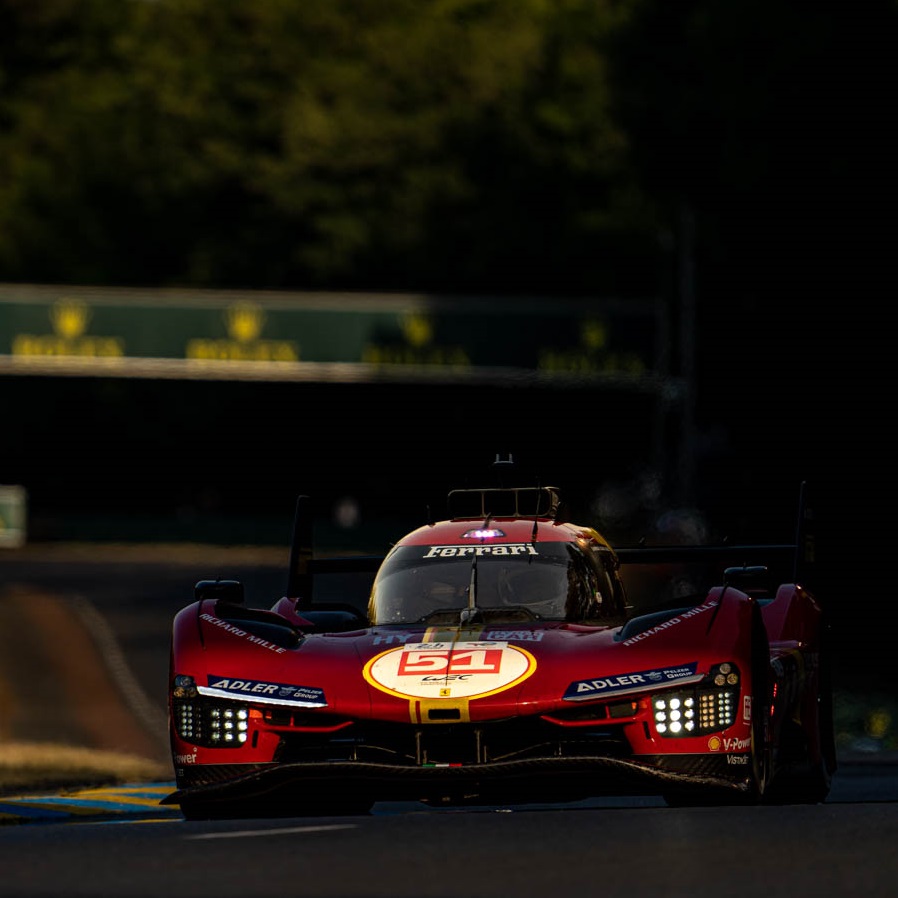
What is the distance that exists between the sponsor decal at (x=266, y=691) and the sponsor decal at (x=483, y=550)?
205cm

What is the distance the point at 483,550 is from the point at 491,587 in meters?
0.36

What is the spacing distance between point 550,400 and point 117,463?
715 inches

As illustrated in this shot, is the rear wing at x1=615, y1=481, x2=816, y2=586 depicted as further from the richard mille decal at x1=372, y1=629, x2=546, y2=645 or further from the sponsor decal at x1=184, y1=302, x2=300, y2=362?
the sponsor decal at x1=184, y1=302, x2=300, y2=362

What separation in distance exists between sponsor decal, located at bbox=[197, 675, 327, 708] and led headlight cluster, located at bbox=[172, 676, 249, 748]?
0.17ft

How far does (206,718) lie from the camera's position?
37.0 ft

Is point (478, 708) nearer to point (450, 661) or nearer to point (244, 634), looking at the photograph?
point (450, 661)

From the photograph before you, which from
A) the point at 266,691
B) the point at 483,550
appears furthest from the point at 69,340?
the point at 266,691

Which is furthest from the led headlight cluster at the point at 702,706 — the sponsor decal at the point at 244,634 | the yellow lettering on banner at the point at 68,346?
the yellow lettering on banner at the point at 68,346

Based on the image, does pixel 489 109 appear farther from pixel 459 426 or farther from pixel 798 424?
pixel 798 424

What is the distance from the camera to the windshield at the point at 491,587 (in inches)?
493

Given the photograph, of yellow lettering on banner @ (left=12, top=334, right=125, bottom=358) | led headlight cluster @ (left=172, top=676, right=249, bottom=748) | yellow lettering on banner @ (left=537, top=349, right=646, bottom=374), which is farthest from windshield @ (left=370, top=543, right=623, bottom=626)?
yellow lettering on banner @ (left=12, top=334, right=125, bottom=358)

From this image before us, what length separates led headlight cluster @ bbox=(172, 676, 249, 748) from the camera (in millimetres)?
11141

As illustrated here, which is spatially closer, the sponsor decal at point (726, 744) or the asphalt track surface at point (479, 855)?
the asphalt track surface at point (479, 855)

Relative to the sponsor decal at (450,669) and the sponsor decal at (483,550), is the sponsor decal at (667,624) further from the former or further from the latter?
the sponsor decal at (483,550)
